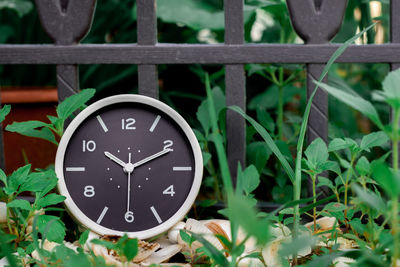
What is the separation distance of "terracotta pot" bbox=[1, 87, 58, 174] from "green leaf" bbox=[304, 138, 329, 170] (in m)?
0.93

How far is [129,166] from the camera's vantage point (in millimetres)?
1049

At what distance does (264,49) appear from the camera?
3.96 ft

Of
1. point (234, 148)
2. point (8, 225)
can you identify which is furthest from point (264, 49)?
point (8, 225)

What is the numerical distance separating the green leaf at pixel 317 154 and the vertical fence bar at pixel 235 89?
0.29 meters

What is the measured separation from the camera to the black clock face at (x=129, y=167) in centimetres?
104

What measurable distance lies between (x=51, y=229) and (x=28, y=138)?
76 cm

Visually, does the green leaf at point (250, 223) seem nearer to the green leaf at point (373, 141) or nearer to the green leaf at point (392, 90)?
the green leaf at point (392, 90)

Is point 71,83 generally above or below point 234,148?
above

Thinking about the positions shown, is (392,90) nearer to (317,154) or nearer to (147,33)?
(317,154)

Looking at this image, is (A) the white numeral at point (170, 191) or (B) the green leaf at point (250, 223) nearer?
(B) the green leaf at point (250, 223)

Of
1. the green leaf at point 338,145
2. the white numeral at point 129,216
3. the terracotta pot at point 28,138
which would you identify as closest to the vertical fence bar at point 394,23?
the green leaf at point 338,145

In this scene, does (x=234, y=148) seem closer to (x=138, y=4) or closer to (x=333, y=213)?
(x=333, y=213)

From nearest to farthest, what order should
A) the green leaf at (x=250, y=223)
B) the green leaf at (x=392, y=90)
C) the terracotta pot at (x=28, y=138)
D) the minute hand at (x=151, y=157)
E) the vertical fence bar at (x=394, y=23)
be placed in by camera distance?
the green leaf at (x=250, y=223)
the green leaf at (x=392, y=90)
the minute hand at (x=151, y=157)
the vertical fence bar at (x=394, y=23)
the terracotta pot at (x=28, y=138)

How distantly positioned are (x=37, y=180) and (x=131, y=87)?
131 centimetres
